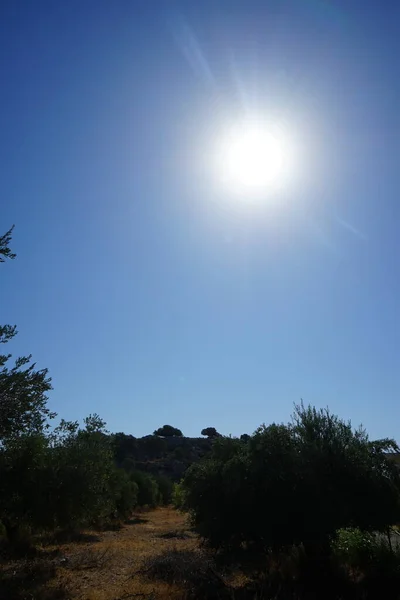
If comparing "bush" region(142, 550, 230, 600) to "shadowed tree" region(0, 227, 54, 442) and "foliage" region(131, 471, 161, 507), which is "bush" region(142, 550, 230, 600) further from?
"foliage" region(131, 471, 161, 507)

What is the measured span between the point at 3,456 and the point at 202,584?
31.6 feet

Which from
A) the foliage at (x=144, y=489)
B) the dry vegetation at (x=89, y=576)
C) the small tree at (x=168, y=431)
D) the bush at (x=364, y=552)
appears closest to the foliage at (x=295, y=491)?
the bush at (x=364, y=552)

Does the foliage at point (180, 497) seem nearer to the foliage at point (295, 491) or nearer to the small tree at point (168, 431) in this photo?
the foliage at point (295, 491)

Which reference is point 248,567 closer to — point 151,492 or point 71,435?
point 71,435

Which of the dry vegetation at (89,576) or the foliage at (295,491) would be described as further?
the foliage at (295,491)

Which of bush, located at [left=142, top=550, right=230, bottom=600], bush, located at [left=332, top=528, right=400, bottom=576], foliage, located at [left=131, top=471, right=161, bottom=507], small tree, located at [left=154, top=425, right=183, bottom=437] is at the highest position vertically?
small tree, located at [left=154, top=425, right=183, bottom=437]

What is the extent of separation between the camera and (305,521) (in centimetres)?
1655

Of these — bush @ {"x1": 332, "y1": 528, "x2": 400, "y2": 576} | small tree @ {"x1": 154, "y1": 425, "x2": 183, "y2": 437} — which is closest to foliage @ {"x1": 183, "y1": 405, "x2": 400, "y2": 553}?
bush @ {"x1": 332, "y1": 528, "x2": 400, "y2": 576}

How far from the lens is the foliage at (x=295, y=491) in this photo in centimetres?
1673

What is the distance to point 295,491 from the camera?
17.2m

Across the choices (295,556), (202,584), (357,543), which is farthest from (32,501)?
(357,543)

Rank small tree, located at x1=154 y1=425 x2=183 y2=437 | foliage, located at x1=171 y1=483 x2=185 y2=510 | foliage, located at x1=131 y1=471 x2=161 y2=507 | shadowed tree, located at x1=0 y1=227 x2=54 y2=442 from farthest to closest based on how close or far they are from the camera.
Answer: small tree, located at x1=154 y1=425 x2=183 y2=437, foliage, located at x1=131 y1=471 x2=161 y2=507, foliage, located at x1=171 y1=483 x2=185 y2=510, shadowed tree, located at x1=0 y1=227 x2=54 y2=442

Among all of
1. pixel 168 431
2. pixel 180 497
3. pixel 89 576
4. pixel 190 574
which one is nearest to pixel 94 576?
pixel 89 576

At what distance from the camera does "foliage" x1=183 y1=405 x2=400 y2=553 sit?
54.9 feet
